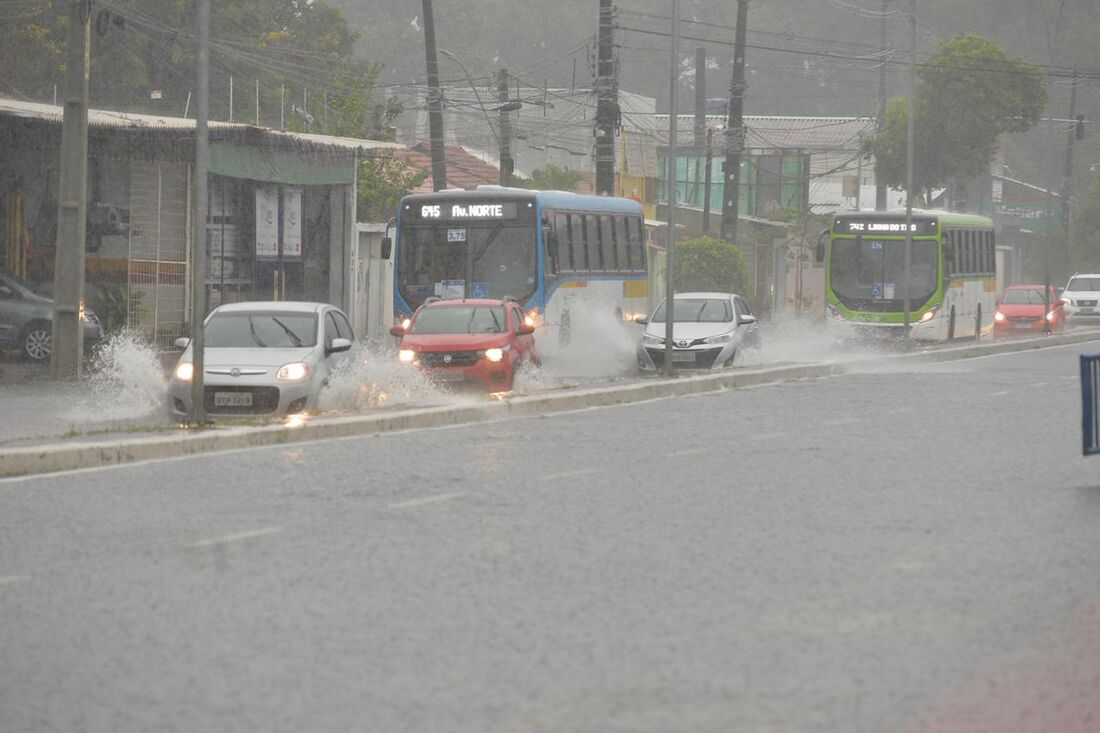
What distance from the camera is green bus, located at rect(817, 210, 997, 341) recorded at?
42906 millimetres

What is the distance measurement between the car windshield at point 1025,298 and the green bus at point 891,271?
429 inches

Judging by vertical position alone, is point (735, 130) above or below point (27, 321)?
above

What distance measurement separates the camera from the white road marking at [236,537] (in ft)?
35.8

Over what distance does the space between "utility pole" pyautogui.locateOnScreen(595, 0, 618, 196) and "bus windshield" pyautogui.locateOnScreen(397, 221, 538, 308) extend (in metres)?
6.71

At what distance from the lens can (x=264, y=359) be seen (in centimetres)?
2055

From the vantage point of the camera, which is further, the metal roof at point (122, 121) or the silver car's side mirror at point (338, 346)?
the metal roof at point (122, 121)

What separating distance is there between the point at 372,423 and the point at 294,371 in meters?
1.85

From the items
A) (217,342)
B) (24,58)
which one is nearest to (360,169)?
(24,58)

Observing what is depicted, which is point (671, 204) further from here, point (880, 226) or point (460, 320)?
point (880, 226)

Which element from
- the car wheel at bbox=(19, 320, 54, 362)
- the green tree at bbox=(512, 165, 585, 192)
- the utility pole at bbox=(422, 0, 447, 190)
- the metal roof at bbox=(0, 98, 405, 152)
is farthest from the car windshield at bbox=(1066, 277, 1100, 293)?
the car wheel at bbox=(19, 320, 54, 362)

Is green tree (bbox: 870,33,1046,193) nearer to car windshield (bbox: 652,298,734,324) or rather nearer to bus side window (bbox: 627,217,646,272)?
bus side window (bbox: 627,217,646,272)

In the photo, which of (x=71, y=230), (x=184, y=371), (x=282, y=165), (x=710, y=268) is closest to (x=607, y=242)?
(x=282, y=165)

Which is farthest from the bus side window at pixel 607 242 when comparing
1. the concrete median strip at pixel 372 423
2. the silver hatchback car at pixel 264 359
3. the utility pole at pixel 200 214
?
the utility pole at pixel 200 214

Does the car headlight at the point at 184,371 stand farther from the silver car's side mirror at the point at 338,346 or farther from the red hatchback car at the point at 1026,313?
the red hatchback car at the point at 1026,313
